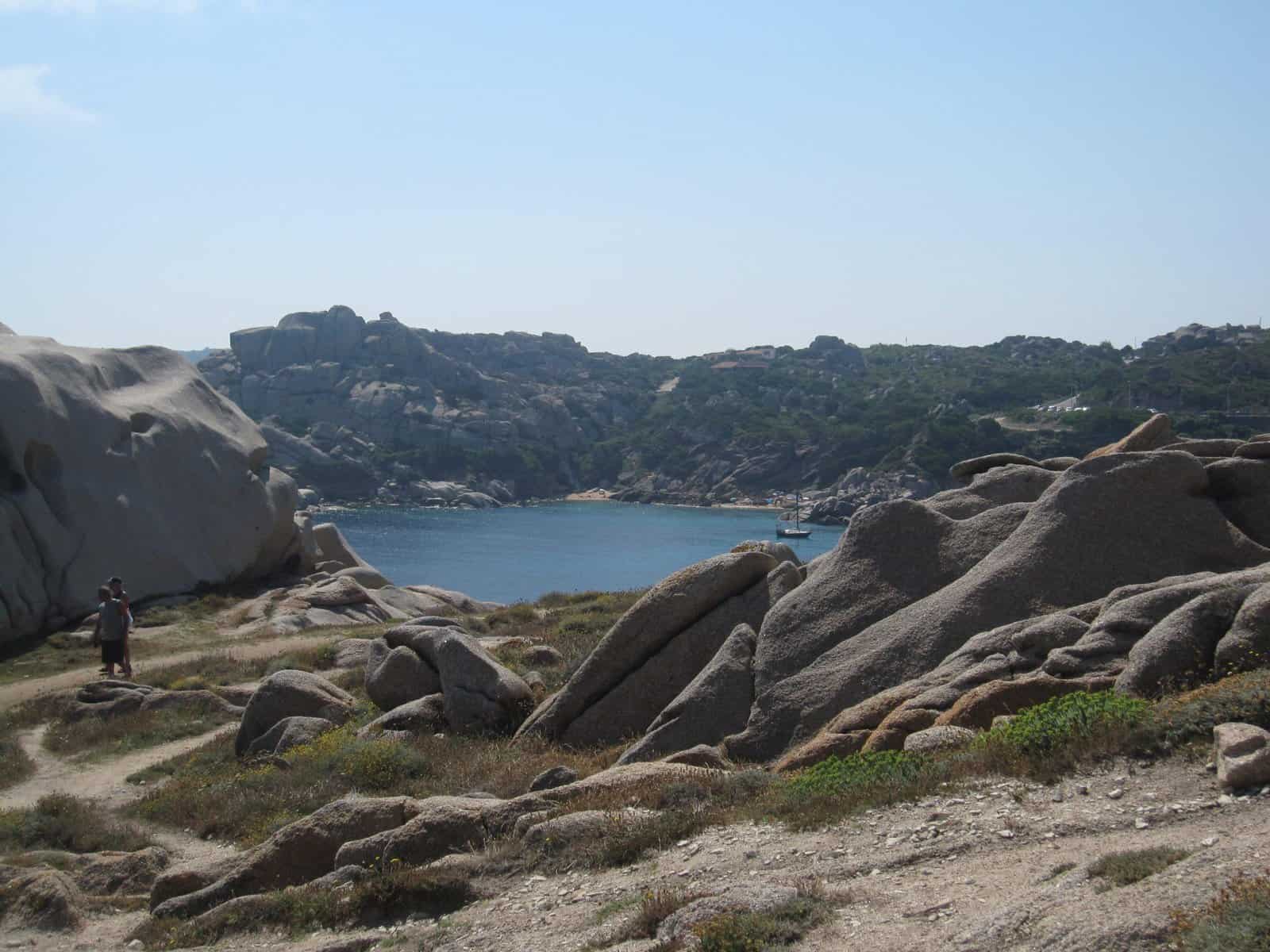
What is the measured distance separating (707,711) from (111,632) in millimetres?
16557

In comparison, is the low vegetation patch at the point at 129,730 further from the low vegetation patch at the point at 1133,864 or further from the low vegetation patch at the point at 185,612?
the low vegetation patch at the point at 1133,864

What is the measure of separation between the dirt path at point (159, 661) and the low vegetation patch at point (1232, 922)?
23.1m

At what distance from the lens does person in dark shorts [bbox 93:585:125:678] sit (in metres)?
25.0

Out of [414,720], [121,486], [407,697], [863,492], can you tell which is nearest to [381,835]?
[414,720]

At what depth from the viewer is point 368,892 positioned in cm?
966

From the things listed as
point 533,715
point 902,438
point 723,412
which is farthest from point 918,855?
point 723,412

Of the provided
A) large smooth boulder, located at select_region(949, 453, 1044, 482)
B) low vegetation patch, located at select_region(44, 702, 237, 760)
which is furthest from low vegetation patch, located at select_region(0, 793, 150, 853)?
large smooth boulder, located at select_region(949, 453, 1044, 482)

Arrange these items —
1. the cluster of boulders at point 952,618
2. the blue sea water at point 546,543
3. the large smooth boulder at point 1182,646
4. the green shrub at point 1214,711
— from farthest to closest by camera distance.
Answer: the blue sea water at point 546,543, the cluster of boulders at point 952,618, the large smooth boulder at point 1182,646, the green shrub at point 1214,711

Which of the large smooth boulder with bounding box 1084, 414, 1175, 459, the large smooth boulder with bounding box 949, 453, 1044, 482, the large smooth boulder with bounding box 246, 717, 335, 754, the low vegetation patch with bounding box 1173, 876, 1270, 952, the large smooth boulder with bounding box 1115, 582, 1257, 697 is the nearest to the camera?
the low vegetation patch with bounding box 1173, 876, 1270, 952

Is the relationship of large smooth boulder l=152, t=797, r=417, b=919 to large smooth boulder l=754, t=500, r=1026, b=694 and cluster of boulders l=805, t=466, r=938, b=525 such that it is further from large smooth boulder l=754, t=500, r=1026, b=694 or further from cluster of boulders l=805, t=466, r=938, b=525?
cluster of boulders l=805, t=466, r=938, b=525

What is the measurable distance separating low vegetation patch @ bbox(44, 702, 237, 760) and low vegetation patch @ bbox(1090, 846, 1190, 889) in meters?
17.3

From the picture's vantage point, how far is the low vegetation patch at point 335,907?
373 inches

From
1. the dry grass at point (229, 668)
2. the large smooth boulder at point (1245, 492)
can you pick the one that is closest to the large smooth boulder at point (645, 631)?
the large smooth boulder at point (1245, 492)

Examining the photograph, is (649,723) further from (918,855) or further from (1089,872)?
(1089,872)
